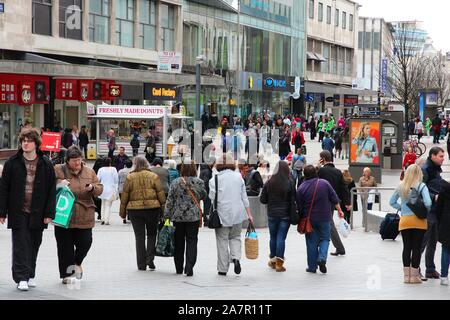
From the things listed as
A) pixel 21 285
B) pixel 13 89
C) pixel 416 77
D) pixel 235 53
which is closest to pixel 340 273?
pixel 21 285

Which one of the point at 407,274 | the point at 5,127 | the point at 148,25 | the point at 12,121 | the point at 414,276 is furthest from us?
the point at 148,25

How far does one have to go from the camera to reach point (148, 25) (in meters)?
57.6

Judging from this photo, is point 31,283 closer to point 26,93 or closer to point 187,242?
point 187,242

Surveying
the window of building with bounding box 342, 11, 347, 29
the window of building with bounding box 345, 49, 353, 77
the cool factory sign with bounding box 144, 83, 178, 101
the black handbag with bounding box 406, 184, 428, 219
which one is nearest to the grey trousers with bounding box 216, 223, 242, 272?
the black handbag with bounding box 406, 184, 428, 219

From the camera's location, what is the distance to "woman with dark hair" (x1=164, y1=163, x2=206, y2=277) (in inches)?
499

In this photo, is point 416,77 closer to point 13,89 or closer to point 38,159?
point 13,89

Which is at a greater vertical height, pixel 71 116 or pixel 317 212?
pixel 71 116

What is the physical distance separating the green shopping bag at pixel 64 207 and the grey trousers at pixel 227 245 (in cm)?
235

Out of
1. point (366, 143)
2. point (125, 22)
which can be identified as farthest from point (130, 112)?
point (125, 22)

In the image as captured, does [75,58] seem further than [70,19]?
Yes

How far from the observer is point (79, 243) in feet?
38.0

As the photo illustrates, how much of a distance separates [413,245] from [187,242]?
2.74 metres

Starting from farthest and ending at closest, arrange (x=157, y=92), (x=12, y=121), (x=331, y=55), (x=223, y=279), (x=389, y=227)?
(x=331, y=55) → (x=157, y=92) → (x=12, y=121) → (x=389, y=227) → (x=223, y=279)

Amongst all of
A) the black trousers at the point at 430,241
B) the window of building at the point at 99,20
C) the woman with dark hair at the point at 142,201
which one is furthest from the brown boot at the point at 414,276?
the window of building at the point at 99,20
